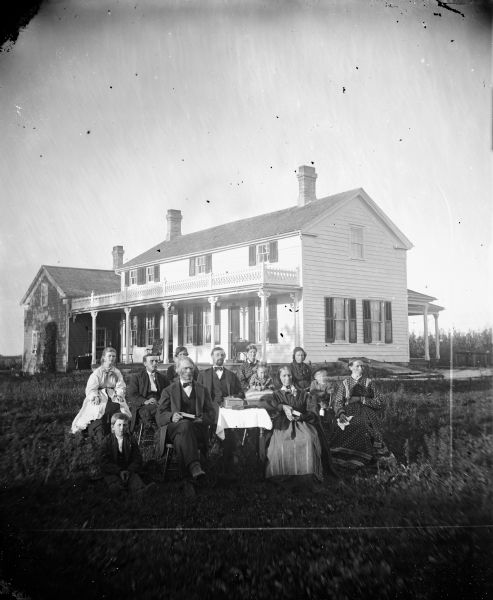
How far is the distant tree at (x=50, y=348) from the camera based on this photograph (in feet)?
16.0

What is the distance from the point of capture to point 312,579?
3004 millimetres

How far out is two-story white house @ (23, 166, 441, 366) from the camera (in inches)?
192

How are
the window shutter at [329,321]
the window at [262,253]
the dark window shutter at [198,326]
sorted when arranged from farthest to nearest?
the dark window shutter at [198,326], the window at [262,253], the window shutter at [329,321]

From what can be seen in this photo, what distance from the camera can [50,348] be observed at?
16.4ft

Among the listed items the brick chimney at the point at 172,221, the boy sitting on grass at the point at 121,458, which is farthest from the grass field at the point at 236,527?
the brick chimney at the point at 172,221

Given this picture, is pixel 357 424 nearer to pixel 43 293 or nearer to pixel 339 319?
pixel 339 319

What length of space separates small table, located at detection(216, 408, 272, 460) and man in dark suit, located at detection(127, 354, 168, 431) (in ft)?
2.33

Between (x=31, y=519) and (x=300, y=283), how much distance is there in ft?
11.0

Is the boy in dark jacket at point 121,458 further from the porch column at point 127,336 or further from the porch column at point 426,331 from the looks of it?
the porch column at point 426,331

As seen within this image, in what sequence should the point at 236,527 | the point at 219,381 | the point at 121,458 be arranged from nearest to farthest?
1. the point at 236,527
2. the point at 121,458
3. the point at 219,381

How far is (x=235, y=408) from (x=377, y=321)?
167 cm

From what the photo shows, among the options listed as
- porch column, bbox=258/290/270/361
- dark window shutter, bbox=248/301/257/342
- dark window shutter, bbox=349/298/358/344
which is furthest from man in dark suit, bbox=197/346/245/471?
dark window shutter, bbox=349/298/358/344

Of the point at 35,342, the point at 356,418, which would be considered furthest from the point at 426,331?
the point at 35,342

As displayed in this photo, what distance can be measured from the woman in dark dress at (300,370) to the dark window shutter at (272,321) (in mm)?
347
